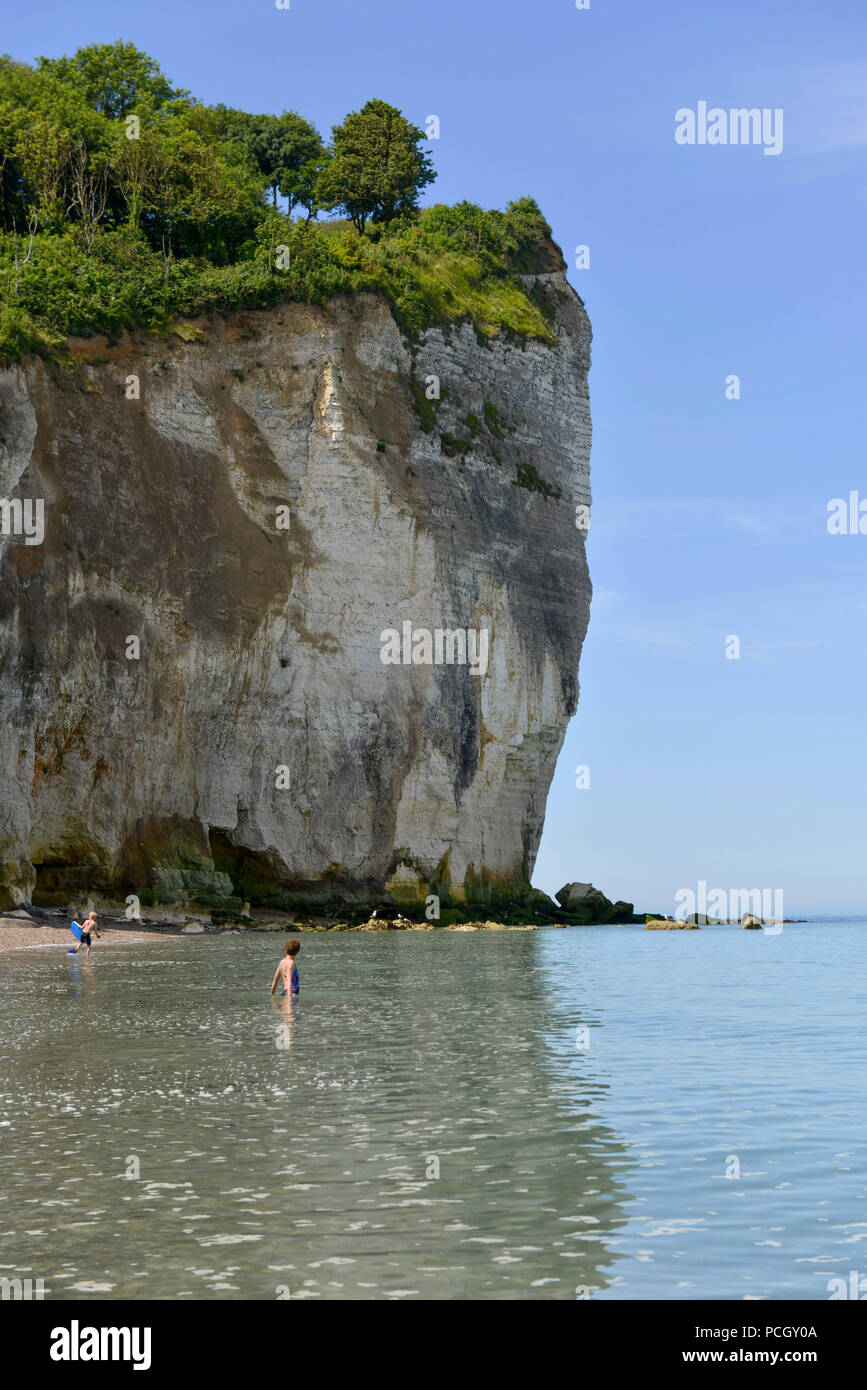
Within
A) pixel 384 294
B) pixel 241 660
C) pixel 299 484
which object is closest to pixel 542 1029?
pixel 241 660

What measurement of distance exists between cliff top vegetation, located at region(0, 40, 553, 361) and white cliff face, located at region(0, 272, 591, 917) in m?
1.39

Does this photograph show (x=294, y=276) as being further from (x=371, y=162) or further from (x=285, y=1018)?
(x=285, y=1018)

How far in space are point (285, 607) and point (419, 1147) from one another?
42316 mm

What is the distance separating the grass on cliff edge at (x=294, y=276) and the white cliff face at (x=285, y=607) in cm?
99

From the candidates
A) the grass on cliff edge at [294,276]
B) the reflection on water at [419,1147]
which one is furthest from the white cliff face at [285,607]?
the reflection on water at [419,1147]

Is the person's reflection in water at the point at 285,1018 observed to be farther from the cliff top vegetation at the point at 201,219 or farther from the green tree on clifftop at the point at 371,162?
the green tree on clifftop at the point at 371,162

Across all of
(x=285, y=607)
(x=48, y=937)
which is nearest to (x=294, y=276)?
(x=285, y=607)

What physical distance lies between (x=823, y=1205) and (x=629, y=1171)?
1487 millimetres

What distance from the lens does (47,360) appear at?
45.5m

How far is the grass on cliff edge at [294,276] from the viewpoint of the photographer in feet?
154

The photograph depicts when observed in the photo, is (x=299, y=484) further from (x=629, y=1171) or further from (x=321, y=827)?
(x=629, y=1171)

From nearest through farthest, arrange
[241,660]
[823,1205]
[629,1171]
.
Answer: [823,1205]
[629,1171]
[241,660]

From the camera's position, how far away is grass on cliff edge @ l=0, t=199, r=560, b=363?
Result: 1852 inches

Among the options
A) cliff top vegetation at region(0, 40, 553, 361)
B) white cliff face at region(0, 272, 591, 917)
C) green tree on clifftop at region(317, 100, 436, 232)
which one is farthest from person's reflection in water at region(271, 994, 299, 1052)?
green tree on clifftop at region(317, 100, 436, 232)
